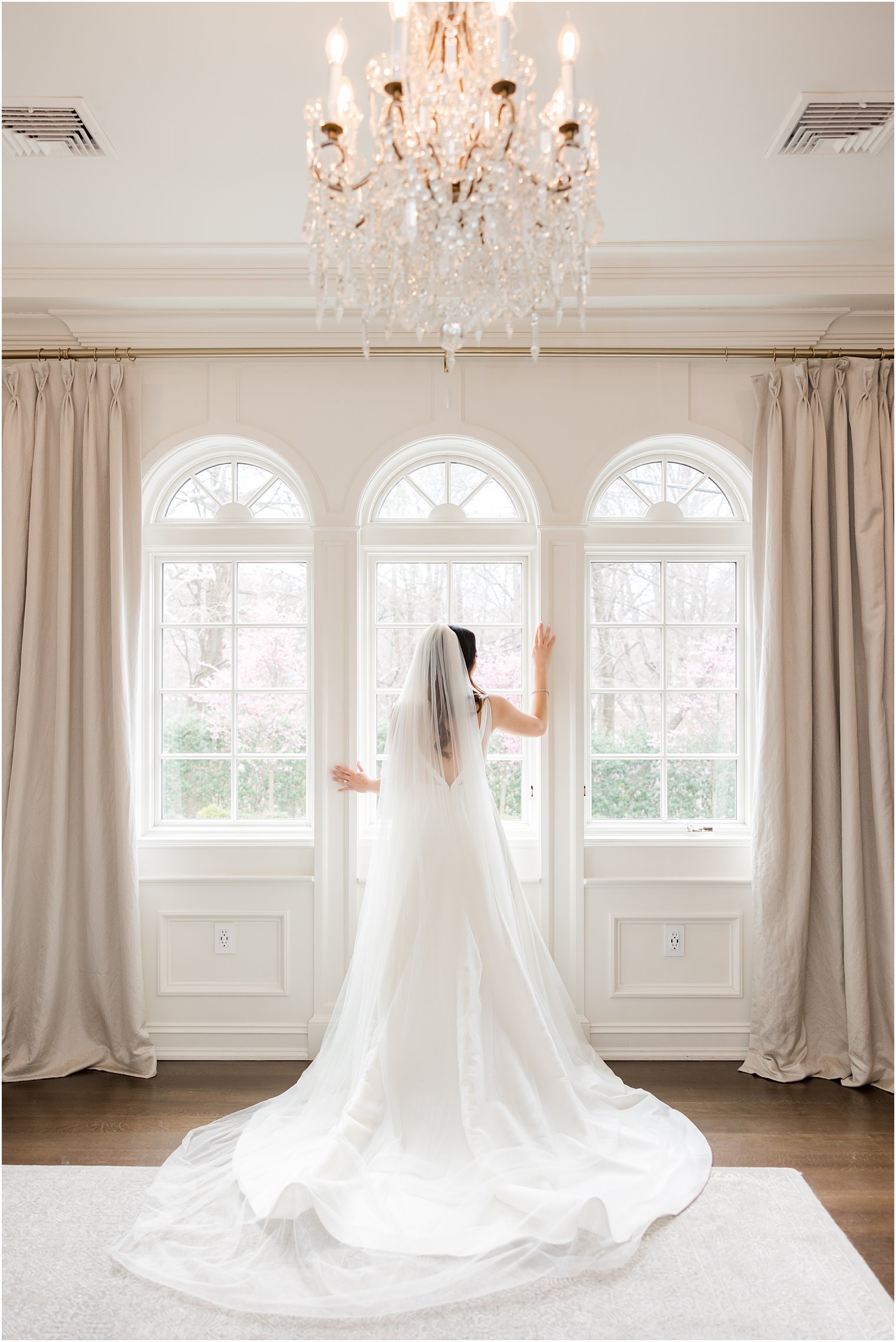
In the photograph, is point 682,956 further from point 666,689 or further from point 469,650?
point 469,650

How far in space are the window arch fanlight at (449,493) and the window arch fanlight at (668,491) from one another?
0.40 metres

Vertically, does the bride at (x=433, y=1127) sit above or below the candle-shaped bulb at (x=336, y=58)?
below

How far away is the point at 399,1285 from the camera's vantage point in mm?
1934

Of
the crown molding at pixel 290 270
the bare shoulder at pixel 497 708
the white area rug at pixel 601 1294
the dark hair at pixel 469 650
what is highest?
the crown molding at pixel 290 270

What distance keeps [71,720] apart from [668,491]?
8.74 ft

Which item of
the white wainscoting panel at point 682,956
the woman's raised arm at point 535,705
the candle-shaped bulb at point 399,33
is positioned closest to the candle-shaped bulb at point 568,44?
the candle-shaped bulb at point 399,33

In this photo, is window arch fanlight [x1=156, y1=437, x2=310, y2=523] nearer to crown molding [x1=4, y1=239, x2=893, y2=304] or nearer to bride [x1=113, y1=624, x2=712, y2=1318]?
crown molding [x1=4, y1=239, x2=893, y2=304]

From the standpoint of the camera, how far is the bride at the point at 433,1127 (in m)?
2.02

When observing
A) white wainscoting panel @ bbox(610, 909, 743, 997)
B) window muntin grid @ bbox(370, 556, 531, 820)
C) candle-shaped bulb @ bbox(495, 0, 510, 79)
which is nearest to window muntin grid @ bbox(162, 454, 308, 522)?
window muntin grid @ bbox(370, 556, 531, 820)

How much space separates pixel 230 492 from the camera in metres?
3.62

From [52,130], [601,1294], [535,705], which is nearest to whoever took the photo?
[601,1294]

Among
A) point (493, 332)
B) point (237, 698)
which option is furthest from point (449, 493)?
point (237, 698)

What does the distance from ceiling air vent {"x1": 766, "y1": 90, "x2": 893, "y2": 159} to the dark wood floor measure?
10.1 ft

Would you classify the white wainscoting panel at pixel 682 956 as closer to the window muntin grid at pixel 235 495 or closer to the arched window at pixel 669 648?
the arched window at pixel 669 648
